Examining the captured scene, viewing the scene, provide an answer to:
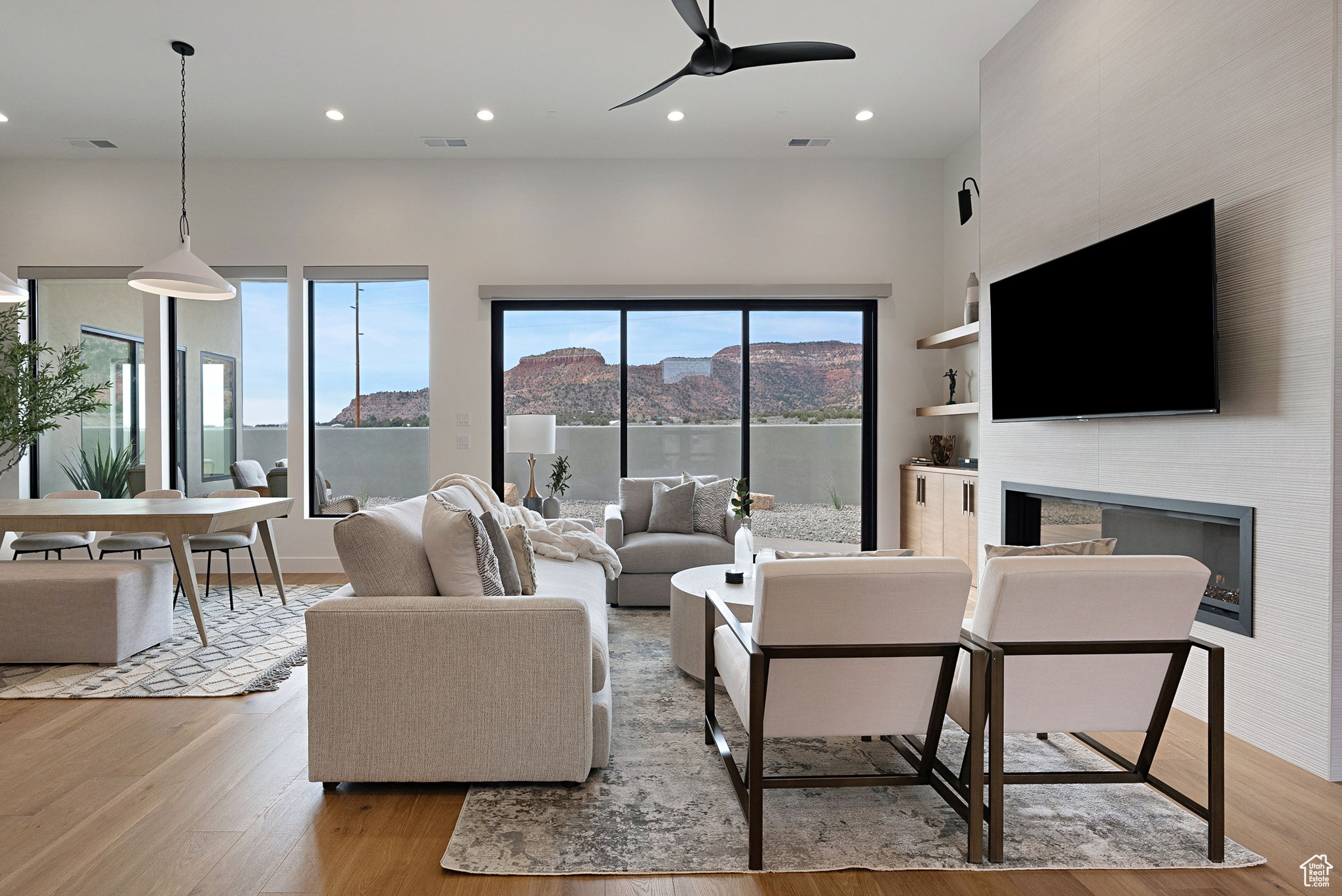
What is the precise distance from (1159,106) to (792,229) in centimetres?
301

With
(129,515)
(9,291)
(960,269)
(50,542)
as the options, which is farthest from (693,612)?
(9,291)

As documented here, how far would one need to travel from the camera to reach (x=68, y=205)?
18.4 feet

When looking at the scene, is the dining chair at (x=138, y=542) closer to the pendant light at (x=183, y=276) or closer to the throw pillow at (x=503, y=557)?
the pendant light at (x=183, y=276)

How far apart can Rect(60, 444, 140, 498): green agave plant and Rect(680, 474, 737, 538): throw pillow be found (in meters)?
4.84

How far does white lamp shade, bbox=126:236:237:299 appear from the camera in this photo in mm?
3572

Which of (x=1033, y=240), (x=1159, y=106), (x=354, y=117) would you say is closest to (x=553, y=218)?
(x=354, y=117)

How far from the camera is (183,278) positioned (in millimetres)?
3602

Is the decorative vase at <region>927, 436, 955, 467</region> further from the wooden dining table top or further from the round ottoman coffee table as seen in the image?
the wooden dining table top

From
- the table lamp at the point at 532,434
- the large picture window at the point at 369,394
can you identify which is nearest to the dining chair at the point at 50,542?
the large picture window at the point at 369,394

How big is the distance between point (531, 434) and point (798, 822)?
376 cm

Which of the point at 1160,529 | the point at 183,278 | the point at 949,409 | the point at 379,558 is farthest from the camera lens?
the point at 949,409

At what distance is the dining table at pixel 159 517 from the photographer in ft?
11.4

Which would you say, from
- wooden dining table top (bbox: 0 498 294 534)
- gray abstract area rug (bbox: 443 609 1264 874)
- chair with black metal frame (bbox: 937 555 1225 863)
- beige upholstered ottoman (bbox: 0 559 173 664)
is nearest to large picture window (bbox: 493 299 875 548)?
wooden dining table top (bbox: 0 498 294 534)

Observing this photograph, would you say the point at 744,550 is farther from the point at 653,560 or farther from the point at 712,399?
the point at 712,399
